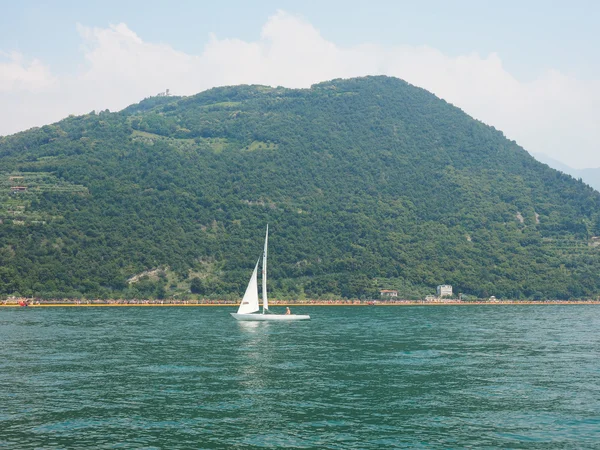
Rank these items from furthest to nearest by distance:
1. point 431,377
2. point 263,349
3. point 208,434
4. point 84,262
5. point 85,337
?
point 84,262, point 85,337, point 263,349, point 431,377, point 208,434

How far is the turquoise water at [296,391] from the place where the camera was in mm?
38688

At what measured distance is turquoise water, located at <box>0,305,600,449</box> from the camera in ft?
127

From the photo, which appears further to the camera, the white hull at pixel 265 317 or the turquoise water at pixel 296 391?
the white hull at pixel 265 317

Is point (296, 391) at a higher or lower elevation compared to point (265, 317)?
lower

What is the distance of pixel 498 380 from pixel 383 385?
10.1m

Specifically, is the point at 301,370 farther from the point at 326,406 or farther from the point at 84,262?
the point at 84,262

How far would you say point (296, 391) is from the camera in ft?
169

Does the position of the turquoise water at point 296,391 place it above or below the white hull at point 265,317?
below

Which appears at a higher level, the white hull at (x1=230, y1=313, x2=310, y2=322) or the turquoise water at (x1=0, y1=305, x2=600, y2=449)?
the white hull at (x1=230, y1=313, x2=310, y2=322)

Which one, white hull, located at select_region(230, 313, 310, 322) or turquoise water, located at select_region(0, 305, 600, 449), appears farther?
white hull, located at select_region(230, 313, 310, 322)

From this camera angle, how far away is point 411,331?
335 feet

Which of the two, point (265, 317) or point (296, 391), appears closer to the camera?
point (296, 391)

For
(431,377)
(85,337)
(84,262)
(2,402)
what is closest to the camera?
(2,402)

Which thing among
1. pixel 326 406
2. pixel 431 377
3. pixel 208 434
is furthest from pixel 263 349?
pixel 208 434
